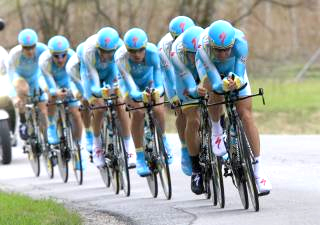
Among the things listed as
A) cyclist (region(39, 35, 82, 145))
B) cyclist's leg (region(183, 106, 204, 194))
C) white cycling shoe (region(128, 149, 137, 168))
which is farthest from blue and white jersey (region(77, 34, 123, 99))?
cyclist's leg (region(183, 106, 204, 194))

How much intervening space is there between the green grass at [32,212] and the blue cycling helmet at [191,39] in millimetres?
2081

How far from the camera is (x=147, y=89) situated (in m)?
11.8

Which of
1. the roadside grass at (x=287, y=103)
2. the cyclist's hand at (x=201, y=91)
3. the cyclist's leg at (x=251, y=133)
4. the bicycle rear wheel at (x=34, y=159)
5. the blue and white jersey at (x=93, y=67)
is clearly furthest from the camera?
the roadside grass at (x=287, y=103)

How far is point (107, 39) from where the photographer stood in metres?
12.5

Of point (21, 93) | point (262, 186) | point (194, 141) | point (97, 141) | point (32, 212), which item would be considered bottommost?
point (32, 212)

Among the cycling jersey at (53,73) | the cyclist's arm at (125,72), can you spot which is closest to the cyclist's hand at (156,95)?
the cyclist's arm at (125,72)

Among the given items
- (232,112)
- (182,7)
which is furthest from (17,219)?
(182,7)

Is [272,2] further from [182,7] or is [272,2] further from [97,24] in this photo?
[97,24]

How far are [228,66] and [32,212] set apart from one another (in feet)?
7.98

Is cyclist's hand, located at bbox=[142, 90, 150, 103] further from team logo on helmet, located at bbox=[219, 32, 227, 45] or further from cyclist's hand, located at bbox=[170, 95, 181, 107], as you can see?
team logo on helmet, located at bbox=[219, 32, 227, 45]

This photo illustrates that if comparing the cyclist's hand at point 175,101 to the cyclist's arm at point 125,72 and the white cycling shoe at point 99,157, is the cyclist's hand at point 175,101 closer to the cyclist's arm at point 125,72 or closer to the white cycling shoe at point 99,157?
the cyclist's arm at point 125,72

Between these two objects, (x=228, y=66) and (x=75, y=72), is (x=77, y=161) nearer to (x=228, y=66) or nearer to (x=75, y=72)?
(x=75, y=72)

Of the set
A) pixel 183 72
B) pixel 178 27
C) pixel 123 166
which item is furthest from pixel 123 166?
pixel 183 72

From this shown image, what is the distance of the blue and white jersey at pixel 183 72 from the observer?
10.8m
